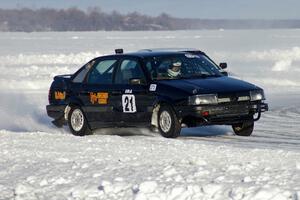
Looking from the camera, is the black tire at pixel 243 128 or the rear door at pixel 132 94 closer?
the rear door at pixel 132 94

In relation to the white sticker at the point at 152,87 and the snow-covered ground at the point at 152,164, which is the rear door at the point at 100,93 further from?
the white sticker at the point at 152,87

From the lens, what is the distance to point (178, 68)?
12383mm

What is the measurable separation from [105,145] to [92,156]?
125cm

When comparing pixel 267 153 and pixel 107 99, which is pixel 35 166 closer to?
pixel 267 153

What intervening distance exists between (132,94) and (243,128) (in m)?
1.98

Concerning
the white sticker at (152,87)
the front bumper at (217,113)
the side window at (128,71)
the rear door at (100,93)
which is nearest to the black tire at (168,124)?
the front bumper at (217,113)

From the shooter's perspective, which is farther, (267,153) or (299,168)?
(267,153)

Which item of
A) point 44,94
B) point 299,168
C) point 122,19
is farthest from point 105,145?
point 122,19

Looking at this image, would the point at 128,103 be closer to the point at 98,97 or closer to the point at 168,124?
the point at 98,97

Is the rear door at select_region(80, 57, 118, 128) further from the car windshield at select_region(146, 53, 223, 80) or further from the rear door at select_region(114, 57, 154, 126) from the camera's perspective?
the car windshield at select_region(146, 53, 223, 80)

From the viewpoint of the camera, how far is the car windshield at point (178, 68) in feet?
40.4

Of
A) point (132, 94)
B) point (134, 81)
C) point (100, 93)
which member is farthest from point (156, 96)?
point (100, 93)

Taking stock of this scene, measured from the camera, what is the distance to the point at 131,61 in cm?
1272

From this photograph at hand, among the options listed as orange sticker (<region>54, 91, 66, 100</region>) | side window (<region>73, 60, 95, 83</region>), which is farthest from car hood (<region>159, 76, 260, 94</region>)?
orange sticker (<region>54, 91, 66, 100</region>)
